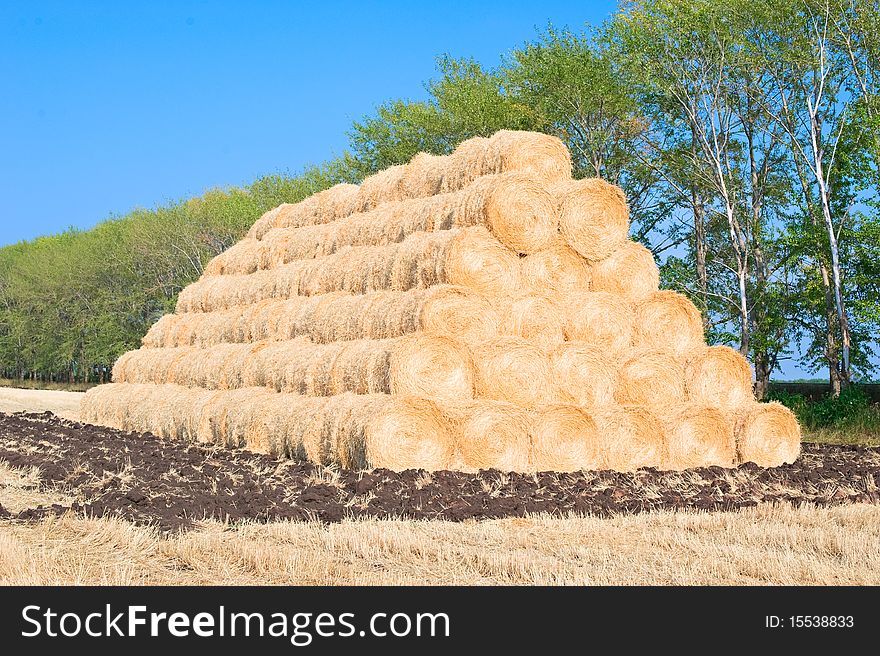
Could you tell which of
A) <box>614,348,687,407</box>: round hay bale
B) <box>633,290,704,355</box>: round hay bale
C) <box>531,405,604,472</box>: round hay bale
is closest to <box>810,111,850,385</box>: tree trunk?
<box>633,290,704,355</box>: round hay bale

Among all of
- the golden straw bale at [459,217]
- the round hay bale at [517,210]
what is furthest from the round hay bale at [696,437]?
the golden straw bale at [459,217]

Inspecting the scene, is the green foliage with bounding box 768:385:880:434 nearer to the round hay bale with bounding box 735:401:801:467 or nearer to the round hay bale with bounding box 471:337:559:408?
the round hay bale with bounding box 735:401:801:467

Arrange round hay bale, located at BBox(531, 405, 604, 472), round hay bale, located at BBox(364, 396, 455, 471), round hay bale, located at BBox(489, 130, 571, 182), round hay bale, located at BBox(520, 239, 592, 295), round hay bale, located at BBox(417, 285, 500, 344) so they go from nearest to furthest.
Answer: round hay bale, located at BBox(364, 396, 455, 471), round hay bale, located at BBox(531, 405, 604, 472), round hay bale, located at BBox(417, 285, 500, 344), round hay bale, located at BBox(520, 239, 592, 295), round hay bale, located at BBox(489, 130, 571, 182)

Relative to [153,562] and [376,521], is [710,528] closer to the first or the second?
[376,521]

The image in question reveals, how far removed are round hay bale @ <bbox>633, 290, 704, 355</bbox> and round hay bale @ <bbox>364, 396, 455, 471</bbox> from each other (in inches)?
162

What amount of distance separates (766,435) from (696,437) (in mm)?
1346

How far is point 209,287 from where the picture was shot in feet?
71.8

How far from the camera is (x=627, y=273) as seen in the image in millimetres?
15148

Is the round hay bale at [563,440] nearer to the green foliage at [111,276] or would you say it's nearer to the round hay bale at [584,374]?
→ the round hay bale at [584,374]

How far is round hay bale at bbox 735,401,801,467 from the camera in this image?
14.4 meters

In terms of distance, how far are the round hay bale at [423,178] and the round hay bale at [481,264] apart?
111 inches

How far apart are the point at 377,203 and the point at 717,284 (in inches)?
723

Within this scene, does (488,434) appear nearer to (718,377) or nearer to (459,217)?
(459,217)

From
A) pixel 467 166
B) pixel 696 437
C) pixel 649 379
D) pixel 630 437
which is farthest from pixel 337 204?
pixel 696 437
